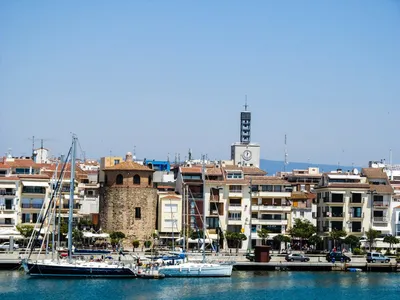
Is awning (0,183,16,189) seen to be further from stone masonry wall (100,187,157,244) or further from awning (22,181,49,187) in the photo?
stone masonry wall (100,187,157,244)

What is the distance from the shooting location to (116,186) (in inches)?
3765

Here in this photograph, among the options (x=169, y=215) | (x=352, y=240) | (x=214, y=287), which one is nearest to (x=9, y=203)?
(x=169, y=215)

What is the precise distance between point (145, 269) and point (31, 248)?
26.1ft

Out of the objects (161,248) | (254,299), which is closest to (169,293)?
(254,299)

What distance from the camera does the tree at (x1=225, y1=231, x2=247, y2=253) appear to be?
314 feet

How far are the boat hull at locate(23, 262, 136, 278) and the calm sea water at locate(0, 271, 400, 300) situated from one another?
689 mm

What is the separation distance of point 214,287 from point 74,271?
950 cm

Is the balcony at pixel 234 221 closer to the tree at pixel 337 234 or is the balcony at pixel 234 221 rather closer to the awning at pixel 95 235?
the tree at pixel 337 234

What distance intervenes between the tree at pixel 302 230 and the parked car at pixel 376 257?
9743 mm

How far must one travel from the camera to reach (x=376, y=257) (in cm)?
8838

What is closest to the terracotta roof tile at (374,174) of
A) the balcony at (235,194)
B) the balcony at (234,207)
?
the balcony at (235,194)

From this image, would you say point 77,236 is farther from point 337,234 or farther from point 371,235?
point 371,235

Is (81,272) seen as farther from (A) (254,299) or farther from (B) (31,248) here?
(A) (254,299)

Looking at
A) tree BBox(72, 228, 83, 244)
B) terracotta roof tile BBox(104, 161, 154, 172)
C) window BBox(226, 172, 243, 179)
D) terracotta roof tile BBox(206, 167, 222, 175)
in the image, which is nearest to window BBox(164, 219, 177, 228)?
terracotta roof tile BBox(104, 161, 154, 172)
